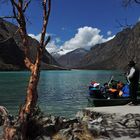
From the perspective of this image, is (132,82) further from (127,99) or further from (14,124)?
(14,124)

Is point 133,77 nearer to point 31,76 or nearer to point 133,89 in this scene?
point 133,89

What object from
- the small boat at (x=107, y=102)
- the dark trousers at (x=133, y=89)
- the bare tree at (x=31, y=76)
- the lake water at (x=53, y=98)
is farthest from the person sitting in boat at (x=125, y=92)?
the bare tree at (x=31, y=76)

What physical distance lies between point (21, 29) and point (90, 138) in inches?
173

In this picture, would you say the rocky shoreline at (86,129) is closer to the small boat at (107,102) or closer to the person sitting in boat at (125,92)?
the small boat at (107,102)

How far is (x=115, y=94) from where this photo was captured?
2614 cm

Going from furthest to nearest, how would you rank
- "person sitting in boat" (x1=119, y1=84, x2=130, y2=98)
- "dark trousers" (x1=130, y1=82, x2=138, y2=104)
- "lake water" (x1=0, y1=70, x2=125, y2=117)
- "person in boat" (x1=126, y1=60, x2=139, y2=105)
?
"lake water" (x1=0, y1=70, x2=125, y2=117)
"person sitting in boat" (x1=119, y1=84, x2=130, y2=98)
"dark trousers" (x1=130, y1=82, x2=138, y2=104)
"person in boat" (x1=126, y1=60, x2=139, y2=105)

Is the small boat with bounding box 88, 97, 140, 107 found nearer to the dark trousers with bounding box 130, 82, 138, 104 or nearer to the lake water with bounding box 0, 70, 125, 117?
the dark trousers with bounding box 130, 82, 138, 104

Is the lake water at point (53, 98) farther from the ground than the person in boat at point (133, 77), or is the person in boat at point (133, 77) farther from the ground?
the person in boat at point (133, 77)

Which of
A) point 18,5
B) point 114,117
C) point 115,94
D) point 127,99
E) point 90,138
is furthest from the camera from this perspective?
point 115,94

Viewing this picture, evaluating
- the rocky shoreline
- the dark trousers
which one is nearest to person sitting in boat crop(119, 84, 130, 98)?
Result: the dark trousers

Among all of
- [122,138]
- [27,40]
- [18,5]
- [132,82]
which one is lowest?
[122,138]

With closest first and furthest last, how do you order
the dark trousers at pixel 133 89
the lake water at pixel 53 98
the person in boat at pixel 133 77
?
the person in boat at pixel 133 77
the dark trousers at pixel 133 89
the lake water at pixel 53 98

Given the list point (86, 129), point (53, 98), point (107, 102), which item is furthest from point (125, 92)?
point (53, 98)

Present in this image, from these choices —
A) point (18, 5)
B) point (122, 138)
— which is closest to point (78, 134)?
point (122, 138)
